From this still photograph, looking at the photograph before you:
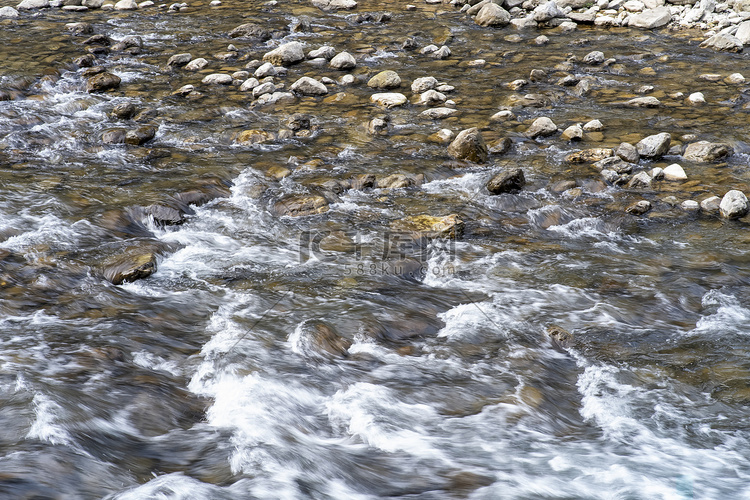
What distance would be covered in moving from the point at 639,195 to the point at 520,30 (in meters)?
7.47

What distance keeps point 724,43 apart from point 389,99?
284 inches

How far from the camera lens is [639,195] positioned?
6.84m

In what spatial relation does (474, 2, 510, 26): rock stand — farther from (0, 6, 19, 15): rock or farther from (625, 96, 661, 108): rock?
(0, 6, 19, 15): rock

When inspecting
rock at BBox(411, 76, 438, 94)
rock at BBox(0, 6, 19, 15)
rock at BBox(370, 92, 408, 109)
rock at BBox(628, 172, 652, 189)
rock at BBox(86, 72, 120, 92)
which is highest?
rock at BBox(0, 6, 19, 15)

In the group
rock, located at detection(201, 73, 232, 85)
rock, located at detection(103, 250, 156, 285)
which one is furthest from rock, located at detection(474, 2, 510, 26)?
rock, located at detection(103, 250, 156, 285)

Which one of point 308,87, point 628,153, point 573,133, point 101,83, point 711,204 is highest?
point 101,83

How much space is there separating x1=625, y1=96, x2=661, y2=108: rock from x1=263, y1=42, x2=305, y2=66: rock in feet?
20.0

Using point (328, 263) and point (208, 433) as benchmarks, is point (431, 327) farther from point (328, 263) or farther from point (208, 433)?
point (208, 433)

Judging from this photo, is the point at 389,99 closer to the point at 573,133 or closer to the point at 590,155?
the point at 573,133

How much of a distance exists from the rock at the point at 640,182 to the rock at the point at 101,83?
27.4ft

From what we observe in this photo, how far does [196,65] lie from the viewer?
35.0 feet

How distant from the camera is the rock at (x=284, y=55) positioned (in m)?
10.9

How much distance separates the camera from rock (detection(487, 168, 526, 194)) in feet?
22.6

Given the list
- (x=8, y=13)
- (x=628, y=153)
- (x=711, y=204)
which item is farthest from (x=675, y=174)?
(x=8, y=13)
